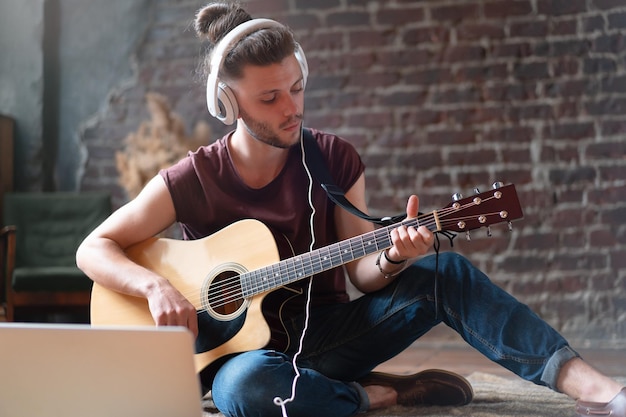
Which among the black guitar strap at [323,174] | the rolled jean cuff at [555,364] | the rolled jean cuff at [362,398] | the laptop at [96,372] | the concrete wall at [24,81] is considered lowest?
the rolled jean cuff at [362,398]

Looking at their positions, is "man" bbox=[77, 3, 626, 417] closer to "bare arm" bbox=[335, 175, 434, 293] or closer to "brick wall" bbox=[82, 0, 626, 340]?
"bare arm" bbox=[335, 175, 434, 293]

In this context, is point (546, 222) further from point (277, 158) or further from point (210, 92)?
point (210, 92)

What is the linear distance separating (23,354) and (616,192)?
9.03ft

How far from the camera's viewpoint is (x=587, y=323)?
3.26m

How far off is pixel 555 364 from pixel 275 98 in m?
0.86

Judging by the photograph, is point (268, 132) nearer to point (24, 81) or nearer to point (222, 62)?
point (222, 62)

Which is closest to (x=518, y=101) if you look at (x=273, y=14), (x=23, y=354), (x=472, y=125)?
(x=472, y=125)

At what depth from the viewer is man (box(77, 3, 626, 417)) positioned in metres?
1.56

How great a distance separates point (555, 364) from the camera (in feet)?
4.84

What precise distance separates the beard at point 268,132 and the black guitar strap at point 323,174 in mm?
59

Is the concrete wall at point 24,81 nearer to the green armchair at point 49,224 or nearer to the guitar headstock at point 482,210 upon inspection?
the green armchair at point 49,224

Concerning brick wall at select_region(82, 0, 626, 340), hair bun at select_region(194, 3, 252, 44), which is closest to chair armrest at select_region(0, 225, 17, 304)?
brick wall at select_region(82, 0, 626, 340)

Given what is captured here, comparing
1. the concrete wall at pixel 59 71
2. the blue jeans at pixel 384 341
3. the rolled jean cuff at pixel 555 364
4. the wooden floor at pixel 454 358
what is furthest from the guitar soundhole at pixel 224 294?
the concrete wall at pixel 59 71

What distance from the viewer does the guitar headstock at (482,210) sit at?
1498 mm
